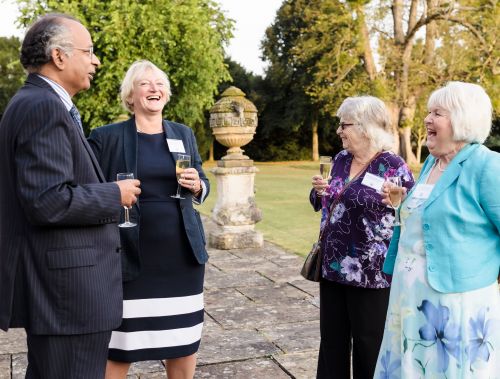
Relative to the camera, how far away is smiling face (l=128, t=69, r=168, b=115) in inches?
129

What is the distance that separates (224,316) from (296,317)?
0.66 metres

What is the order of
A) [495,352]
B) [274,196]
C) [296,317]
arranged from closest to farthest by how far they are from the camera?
[495,352] < [296,317] < [274,196]

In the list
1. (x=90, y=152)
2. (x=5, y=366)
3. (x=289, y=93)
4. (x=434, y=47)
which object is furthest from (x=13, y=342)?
(x=289, y=93)

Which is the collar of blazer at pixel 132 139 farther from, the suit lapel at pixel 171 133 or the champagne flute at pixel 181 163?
the champagne flute at pixel 181 163

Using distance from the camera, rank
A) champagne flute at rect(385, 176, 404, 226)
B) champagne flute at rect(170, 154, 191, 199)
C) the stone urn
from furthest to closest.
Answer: the stone urn → champagne flute at rect(170, 154, 191, 199) → champagne flute at rect(385, 176, 404, 226)

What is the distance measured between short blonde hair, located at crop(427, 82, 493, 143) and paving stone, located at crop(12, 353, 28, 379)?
10.5 ft

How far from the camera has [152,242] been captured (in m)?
3.20

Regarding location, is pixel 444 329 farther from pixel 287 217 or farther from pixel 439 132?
pixel 287 217

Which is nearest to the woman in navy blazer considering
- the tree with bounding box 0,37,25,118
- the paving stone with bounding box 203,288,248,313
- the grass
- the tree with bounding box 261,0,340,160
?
the paving stone with bounding box 203,288,248,313

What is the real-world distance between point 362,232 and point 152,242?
116 cm

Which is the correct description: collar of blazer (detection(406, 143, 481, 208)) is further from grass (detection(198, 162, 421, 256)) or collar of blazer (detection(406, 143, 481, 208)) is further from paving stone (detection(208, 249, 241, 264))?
grass (detection(198, 162, 421, 256))

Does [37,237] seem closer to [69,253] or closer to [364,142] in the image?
[69,253]

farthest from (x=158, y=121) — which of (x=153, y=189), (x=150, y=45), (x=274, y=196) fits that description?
(x=150, y=45)

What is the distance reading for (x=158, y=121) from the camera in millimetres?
3367
